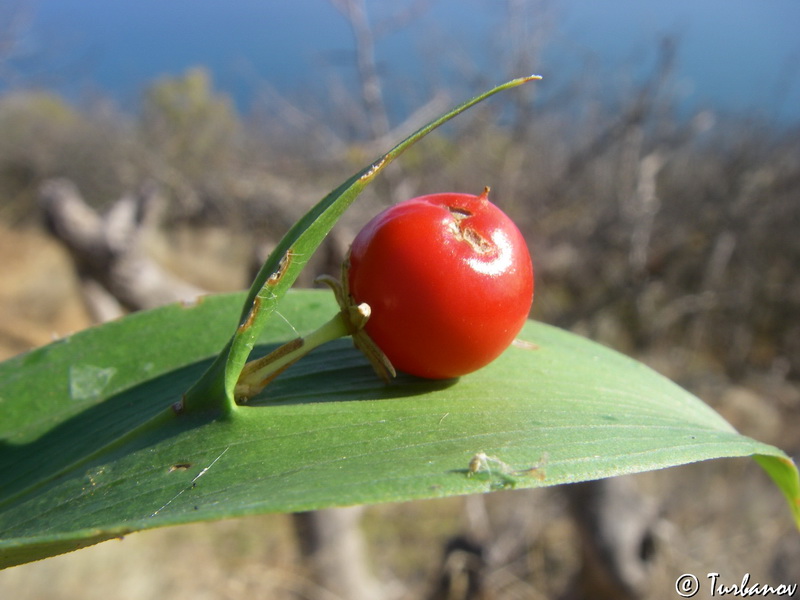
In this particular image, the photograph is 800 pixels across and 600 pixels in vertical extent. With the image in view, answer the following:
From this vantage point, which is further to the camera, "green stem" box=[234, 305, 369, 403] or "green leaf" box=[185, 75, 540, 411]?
"green stem" box=[234, 305, 369, 403]

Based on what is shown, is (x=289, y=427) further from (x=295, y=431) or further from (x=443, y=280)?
(x=443, y=280)

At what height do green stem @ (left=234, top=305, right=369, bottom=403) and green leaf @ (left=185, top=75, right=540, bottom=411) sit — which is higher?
green leaf @ (left=185, top=75, right=540, bottom=411)

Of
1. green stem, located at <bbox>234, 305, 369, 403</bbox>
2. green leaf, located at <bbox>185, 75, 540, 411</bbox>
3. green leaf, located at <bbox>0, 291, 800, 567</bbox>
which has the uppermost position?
green leaf, located at <bbox>185, 75, 540, 411</bbox>

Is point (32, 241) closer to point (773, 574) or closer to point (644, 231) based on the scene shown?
point (644, 231)

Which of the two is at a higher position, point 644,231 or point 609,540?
point 644,231

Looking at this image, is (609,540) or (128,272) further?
(128,272)

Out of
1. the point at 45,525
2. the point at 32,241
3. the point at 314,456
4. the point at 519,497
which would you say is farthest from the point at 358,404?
the point at 32,241

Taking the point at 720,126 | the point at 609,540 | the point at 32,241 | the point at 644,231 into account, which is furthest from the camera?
the point at 32,241
